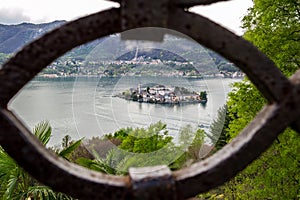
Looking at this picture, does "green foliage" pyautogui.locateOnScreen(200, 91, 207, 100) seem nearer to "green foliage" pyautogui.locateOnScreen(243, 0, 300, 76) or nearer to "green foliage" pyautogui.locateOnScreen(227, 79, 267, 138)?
"green foliage" pyautogui.locateOnScreen(227, 79, 267, 138)

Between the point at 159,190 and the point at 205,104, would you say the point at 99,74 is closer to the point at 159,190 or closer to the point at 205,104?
the point at 205,104

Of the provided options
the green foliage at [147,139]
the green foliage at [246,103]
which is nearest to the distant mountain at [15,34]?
the green foliage at [147,139]

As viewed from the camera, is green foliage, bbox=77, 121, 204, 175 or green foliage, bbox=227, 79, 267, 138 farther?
green foliage, bbox=77, 121, 204, 175

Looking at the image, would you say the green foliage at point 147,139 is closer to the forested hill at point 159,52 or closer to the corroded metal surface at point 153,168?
the forested hill at point 159,52

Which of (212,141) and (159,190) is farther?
(212,141)

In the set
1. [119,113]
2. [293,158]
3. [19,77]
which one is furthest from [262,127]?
[119,113]

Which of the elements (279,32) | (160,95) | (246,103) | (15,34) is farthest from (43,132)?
(15,34)

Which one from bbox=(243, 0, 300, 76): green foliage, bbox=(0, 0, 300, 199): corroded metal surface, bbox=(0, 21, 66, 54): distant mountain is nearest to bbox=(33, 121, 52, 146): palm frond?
bbox=(243, 0, 300, 76): green foliage
